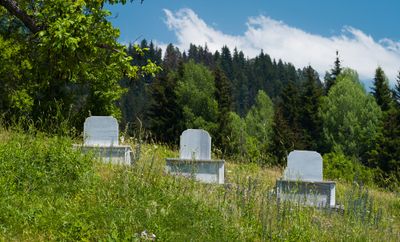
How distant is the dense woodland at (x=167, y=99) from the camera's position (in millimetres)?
11422

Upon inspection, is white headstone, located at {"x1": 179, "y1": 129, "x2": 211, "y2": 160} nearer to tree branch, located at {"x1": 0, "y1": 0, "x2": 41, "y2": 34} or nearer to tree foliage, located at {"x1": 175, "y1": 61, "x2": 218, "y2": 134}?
tree branch, located at {"x1": 0, "y1": 0, "x2": 41, "y2": 34}

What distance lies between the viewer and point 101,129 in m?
11.9

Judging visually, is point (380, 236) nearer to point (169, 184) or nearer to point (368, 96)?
point (169, 184)

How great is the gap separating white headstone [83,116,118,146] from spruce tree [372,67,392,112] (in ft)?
139

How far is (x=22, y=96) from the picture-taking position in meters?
20.8

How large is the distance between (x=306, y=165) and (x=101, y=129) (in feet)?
15.8

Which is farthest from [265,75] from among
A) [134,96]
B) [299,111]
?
[299,111]

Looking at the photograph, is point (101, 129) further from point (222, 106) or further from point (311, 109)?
point (311, 109)

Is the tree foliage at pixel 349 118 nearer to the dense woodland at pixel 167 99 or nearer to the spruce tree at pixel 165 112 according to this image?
the dense woodland at pixel 167 99

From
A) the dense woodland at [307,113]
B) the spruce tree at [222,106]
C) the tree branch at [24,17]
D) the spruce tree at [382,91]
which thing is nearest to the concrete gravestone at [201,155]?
the tree branch at [24,17]

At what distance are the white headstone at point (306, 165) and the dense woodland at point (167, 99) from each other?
0.53 meters

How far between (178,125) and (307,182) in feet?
121

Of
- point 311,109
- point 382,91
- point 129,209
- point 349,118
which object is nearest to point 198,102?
point 311,109

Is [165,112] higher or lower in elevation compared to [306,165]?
higher
